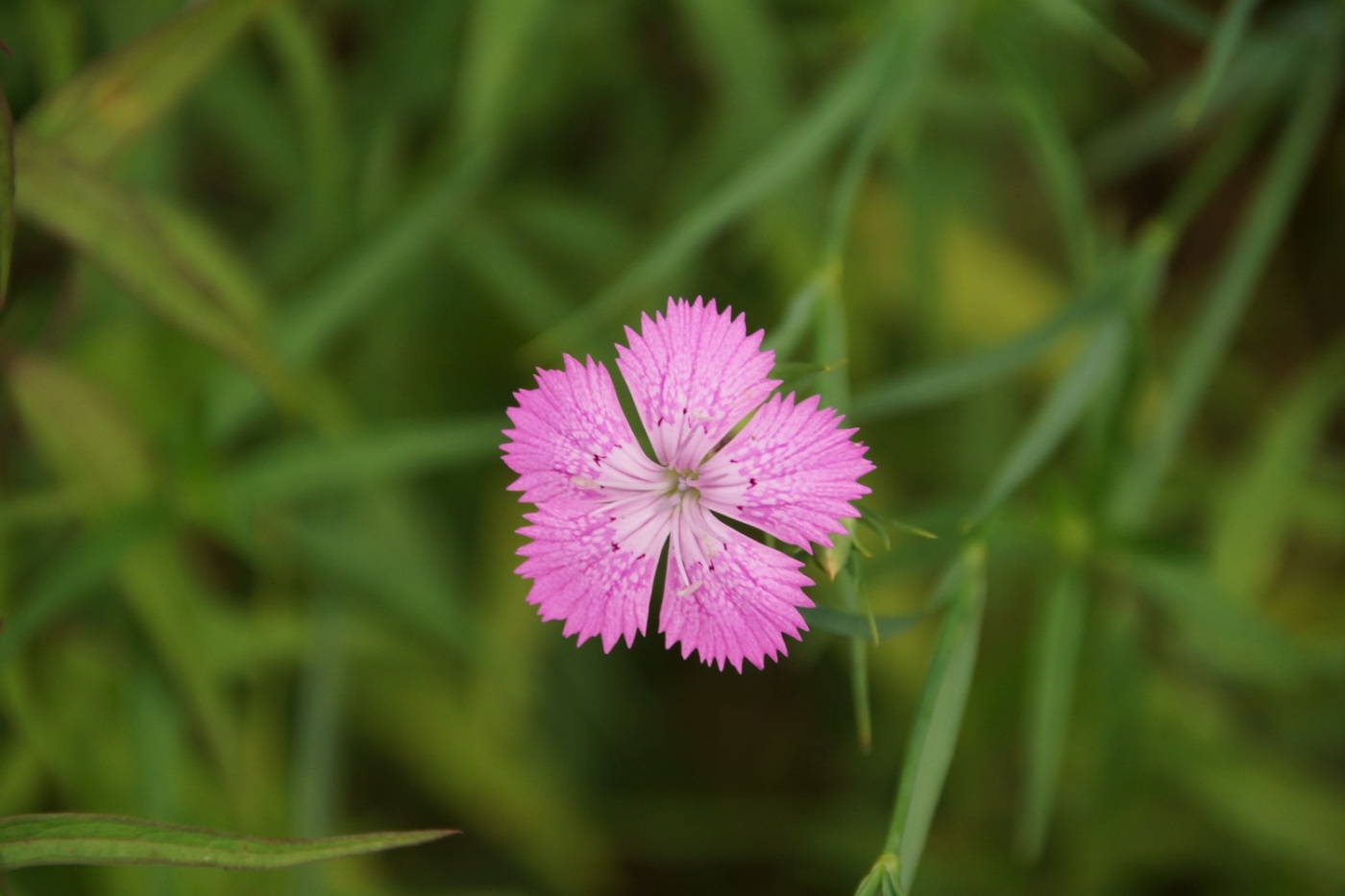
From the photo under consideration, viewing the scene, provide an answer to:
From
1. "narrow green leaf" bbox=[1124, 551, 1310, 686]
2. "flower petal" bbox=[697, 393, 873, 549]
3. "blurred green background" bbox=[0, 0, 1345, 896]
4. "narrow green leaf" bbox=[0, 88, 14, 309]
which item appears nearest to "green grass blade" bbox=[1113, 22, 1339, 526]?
"blurred green background" bbox=[0, 0, 1345, 896]

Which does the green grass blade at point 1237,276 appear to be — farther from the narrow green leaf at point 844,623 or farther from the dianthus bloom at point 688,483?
the dianthus bloom at point 688,483

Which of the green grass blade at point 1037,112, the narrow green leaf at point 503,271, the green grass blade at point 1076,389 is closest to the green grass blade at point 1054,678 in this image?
the green grass blade at point 1076,389

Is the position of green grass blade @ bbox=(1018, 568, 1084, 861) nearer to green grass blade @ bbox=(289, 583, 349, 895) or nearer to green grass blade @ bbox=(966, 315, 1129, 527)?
green grass blade @ bbox=(966, 315, 1129, 527)

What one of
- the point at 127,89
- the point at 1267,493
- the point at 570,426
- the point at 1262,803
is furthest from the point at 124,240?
the point at 1262,803

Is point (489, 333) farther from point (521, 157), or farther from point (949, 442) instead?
point (949, 442)

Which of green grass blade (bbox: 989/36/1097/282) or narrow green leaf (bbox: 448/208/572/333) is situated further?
narrow green leaf (bbox: 448/208/572/333)

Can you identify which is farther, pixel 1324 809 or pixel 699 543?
pixel 1324 809

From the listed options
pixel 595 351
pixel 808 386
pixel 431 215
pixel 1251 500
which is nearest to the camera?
pixel 808 386

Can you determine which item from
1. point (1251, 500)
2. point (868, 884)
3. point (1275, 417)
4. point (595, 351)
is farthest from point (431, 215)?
point (1275, 417)
